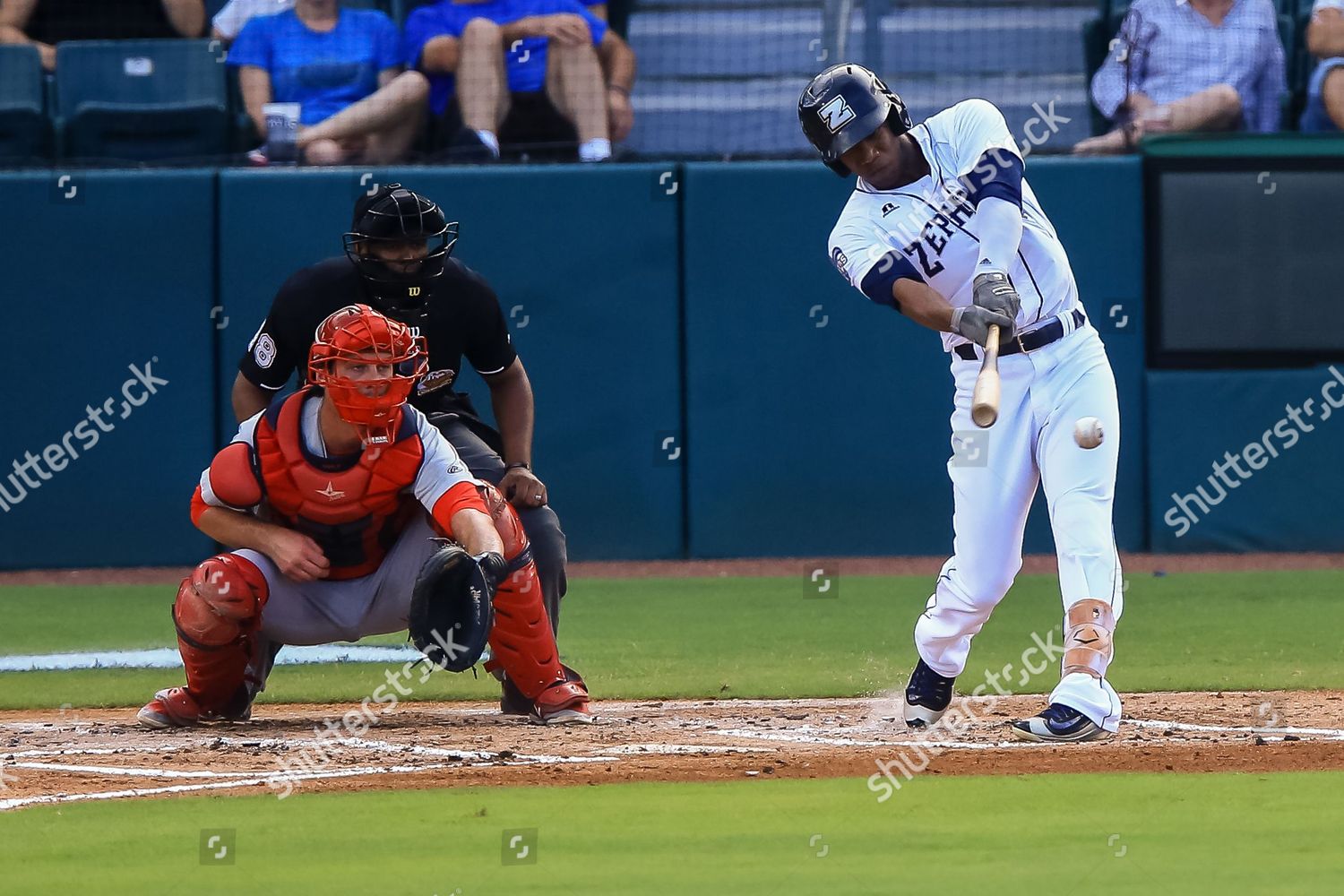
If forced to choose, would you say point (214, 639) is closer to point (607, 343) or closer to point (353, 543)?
point (353, 543)

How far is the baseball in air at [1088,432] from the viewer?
5297 mm

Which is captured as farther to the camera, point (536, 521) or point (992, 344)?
point (536, 521)

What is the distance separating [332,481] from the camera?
557cm

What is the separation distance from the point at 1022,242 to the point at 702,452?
17.4 ft

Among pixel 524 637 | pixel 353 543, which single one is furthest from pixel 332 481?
pixel 524 637

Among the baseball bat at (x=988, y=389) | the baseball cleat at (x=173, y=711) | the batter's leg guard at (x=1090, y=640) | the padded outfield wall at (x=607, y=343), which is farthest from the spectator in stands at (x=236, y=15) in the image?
the batter's leg guard at (x=1090, y=640)

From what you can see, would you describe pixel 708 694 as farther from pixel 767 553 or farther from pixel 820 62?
pixel 820 62

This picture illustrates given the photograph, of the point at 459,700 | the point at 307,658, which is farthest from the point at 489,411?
the point at 459,700

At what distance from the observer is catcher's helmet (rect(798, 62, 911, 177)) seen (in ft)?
17.5

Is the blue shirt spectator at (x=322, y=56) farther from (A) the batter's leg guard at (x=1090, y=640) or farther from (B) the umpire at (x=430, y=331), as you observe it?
(A) the batter's leg guard at (x=1090, y=640)

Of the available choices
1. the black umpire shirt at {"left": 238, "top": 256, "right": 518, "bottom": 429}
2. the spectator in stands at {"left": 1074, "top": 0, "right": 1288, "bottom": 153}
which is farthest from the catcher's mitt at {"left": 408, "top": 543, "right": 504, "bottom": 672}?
the spectator in stands at {"left": 1074, "top": 0, "right": 1288, "bottom": 153}

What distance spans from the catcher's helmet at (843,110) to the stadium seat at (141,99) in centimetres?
648

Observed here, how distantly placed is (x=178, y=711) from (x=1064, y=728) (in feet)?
8.70

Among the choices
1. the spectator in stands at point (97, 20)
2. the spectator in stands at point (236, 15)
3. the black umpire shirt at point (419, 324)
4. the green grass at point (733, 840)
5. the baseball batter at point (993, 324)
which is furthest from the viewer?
the spectator in stands at point (97, 20)
